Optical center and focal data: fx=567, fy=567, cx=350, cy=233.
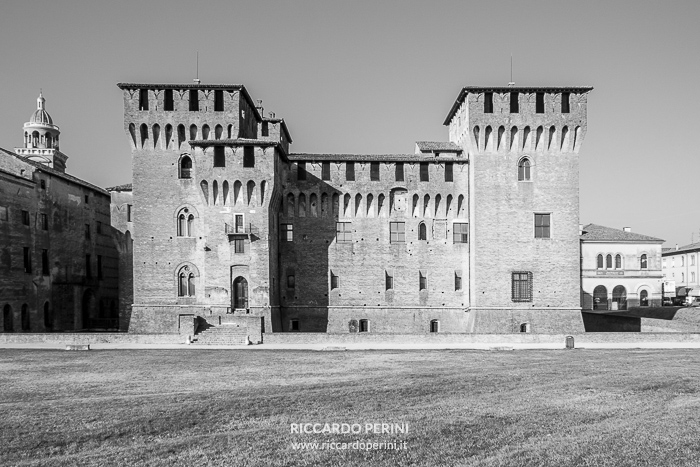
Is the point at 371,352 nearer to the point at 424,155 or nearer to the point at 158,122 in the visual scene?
the point at 424,155

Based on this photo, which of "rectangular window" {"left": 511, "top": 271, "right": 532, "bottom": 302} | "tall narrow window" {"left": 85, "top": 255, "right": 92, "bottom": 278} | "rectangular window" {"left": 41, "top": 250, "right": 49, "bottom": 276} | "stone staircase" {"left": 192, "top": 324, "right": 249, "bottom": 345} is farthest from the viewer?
"tall narrow window" {"left": 85, "top": 255, "right": 92, "bottom": 278}

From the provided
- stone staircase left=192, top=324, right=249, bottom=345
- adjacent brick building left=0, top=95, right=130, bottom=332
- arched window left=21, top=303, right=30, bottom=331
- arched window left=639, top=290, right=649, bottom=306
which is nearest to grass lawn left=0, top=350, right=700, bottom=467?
stone staircase left=192, top=324, right=249, bottom=345

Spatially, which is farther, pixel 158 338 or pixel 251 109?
pixel 251 109

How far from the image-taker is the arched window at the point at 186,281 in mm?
35281

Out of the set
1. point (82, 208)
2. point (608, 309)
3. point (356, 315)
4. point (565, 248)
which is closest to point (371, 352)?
point (356, 315)

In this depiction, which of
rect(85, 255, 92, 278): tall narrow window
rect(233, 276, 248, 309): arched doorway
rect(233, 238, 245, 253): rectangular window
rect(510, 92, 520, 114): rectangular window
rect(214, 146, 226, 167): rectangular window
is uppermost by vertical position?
rect(510, 92, 520, 114): rectangular window

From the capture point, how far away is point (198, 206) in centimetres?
3550

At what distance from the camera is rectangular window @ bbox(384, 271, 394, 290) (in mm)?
38000

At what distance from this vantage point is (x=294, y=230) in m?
38.3

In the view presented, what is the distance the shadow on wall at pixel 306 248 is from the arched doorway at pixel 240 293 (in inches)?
146

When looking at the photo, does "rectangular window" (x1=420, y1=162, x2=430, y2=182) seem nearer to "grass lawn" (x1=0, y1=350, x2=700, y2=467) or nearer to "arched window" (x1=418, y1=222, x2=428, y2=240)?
"arched window" (x1=418, y1=222, x2=428, y2=240)

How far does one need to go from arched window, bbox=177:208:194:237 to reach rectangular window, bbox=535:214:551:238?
2188cm

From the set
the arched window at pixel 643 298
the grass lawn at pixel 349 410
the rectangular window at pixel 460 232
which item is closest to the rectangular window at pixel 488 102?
the rectangular window at pixel 460 232

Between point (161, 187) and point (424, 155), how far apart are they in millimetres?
17355
